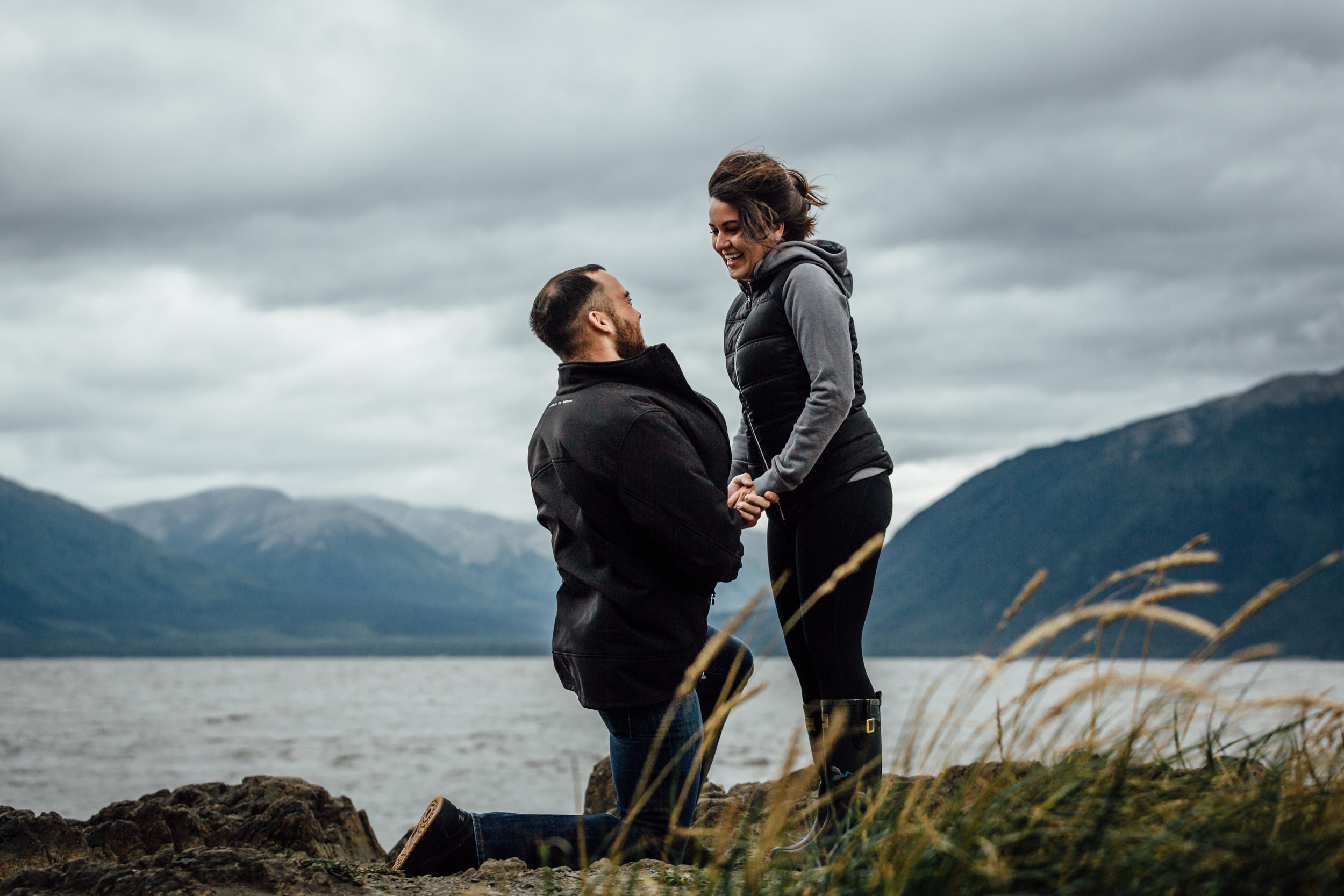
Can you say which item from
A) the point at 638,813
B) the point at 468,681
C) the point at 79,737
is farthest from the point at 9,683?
the point at 638,813

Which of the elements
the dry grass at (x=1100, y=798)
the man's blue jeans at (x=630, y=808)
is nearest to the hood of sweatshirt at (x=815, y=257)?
the man's blue jeans at (x=630, y=808)

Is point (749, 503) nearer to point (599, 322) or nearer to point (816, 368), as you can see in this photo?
point (816, 368)

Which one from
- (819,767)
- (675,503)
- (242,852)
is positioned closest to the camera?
(819,767)

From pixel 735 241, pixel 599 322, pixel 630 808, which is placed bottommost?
pixel 630 808

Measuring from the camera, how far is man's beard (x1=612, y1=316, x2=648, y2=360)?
3.53m

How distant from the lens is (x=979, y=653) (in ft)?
7.55

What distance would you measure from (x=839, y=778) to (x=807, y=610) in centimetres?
53

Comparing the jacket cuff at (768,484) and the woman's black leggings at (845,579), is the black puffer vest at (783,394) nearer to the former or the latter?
the woman's black leggings at (845,579)

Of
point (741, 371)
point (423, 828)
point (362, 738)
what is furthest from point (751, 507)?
point (362, 738)

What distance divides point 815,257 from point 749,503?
2.84ft

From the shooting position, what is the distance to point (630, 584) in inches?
129

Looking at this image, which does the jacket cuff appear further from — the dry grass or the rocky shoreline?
the rocky shoreline

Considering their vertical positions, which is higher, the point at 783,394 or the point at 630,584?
the point at 783,394

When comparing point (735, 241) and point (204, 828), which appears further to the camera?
point (204, 828)
